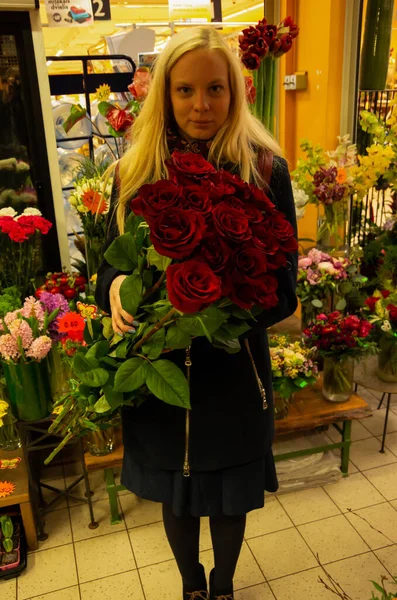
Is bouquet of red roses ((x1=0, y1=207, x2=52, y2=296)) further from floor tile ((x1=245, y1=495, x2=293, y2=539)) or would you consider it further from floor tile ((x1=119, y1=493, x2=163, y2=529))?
floor tile ((x1=245, y1=495, x2=293, y2=539))

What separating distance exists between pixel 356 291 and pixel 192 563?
4.60 feet

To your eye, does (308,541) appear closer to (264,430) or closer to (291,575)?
(291,575)

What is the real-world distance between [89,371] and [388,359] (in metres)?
1.70

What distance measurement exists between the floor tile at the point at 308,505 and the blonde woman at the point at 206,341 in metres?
0.83

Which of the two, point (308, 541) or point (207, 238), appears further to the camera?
point (308, 541)

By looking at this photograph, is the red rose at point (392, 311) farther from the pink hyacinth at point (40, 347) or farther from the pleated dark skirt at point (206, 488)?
the pink hyacinth at point (40, 347)

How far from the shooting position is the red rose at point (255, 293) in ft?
2.78

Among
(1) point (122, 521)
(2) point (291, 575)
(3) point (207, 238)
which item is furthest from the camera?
(1) point (122, 521)

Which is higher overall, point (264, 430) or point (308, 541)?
point (264, 430)

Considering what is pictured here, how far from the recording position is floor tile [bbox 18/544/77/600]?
1.85m

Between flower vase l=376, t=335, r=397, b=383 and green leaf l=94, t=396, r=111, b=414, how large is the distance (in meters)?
1.61

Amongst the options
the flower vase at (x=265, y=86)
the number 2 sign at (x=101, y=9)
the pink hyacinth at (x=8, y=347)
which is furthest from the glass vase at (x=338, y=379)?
the number 2 sign at (x=101, y=9)

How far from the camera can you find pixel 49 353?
200 cm

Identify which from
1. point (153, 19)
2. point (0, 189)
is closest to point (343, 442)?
point (0, 189)
